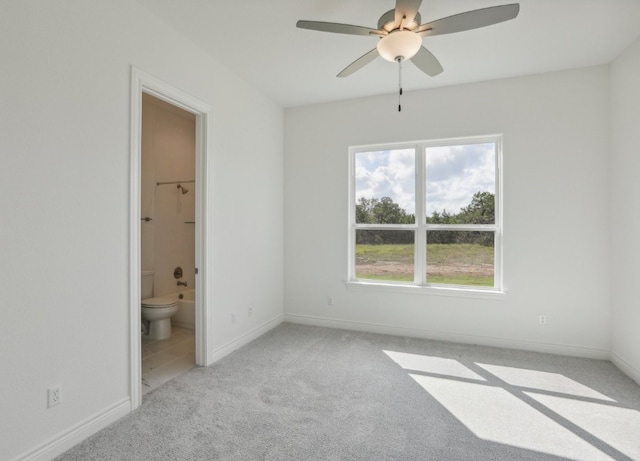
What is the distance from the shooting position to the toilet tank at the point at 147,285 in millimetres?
4316

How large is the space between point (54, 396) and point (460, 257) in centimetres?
369

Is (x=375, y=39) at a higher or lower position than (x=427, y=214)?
higher

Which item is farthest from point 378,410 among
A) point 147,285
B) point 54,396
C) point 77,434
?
point 147,285

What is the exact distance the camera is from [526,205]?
3422 millimetres

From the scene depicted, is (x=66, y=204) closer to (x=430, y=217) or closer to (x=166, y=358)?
(x=166, y=358)

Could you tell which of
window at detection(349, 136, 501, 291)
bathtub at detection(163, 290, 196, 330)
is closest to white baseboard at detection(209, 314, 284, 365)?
bathtub at detection(163, 290, 196, 330)

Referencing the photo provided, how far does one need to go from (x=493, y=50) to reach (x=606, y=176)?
1.66m

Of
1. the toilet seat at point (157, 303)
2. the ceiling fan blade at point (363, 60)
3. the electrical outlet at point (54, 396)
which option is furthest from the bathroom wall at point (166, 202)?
the ceiling fan blade at point (363, 60)

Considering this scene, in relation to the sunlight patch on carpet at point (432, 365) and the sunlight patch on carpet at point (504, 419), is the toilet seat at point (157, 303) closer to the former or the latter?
the sunlight patch on carpet at point (432, 365)

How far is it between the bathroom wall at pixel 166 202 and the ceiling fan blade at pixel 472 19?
361cm

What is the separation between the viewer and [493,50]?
2896 mm

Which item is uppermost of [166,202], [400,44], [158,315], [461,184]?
[400,44]

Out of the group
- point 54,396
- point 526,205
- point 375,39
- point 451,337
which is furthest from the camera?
point 451,337

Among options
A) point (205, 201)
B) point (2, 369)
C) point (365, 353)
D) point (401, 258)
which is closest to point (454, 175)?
point (401, 258)
